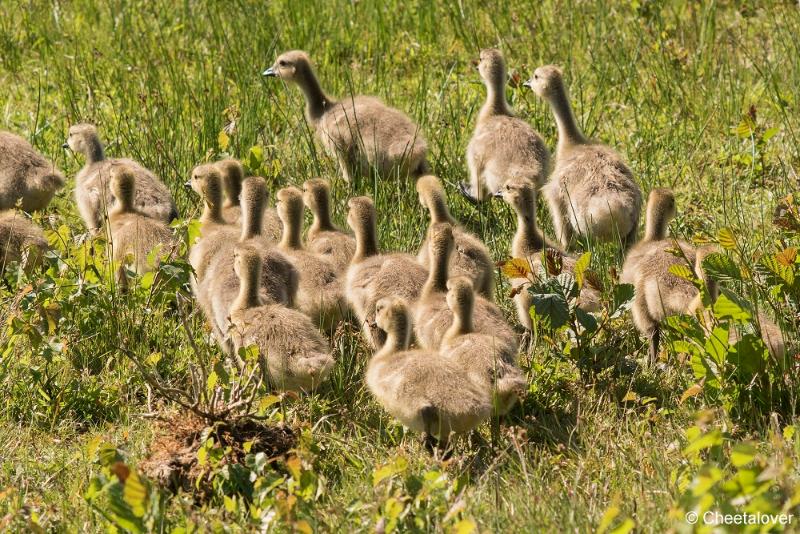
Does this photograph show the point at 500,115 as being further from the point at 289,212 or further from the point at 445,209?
the point at 289,212

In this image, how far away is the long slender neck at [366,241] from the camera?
6828mm

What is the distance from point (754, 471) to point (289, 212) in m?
3.99

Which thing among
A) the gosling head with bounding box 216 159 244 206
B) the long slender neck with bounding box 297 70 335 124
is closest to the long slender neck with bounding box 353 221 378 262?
the gosling head with bounding box 216 159 244 206

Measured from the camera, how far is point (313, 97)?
30.6 feet

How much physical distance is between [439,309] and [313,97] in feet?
12.0

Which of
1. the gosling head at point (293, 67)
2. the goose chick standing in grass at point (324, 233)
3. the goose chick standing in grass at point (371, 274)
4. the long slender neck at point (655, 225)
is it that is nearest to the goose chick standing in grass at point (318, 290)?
the goose chick standing in grass at point (371, 274)

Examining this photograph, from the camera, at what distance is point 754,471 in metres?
3.58

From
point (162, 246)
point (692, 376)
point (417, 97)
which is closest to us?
point (692, 376)

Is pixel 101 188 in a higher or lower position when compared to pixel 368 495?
higher

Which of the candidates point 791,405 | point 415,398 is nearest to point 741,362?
point 791,405

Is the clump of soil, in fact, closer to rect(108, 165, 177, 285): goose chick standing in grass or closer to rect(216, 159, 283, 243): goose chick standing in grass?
rect(108, 165, 177, 285): goose chick standing in grass

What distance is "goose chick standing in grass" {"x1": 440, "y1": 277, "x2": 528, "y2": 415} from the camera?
5.36m

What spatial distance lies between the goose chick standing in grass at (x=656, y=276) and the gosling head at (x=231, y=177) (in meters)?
2.54

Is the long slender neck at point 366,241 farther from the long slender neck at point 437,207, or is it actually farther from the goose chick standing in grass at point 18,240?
the goose chick standing in grass at point 18,240
